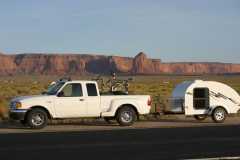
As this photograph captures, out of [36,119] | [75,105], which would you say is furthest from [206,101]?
[36,119]

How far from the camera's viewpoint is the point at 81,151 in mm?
13797

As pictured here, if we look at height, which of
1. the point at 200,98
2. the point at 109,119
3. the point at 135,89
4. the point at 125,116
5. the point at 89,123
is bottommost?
the point at 89,123

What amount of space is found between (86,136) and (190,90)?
24.5 ft

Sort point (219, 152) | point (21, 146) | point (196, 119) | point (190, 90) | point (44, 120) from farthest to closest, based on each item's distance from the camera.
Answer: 1. point (196, 119)
2. point (190, 90)
3. point (44, 120)
4. point (21, 146)
5. point (219, 152)

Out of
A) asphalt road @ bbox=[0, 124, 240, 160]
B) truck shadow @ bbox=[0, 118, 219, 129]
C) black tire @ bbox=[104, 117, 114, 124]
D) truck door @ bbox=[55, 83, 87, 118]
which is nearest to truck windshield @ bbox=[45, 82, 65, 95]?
truck door @ bbox=[55, 83, 87, 118]

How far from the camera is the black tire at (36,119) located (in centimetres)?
2106

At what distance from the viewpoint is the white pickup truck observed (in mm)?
21125

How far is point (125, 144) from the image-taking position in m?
15.2

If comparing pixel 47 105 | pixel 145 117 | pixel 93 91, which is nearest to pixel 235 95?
pixel 145 117

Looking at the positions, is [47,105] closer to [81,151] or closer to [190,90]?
[190,90]

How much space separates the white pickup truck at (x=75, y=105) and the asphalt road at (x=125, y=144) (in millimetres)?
2198

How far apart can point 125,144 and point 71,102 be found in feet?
22.2

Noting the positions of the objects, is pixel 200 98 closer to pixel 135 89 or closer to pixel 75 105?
pixel 75 105

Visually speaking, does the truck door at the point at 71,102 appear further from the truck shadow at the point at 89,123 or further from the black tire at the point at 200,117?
the black tire at the point at 200,117
